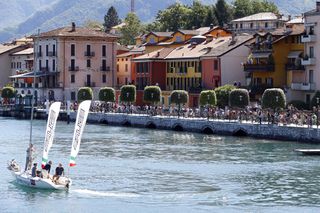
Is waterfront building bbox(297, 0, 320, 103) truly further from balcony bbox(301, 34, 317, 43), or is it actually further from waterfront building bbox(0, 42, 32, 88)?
waterfront building bbox(0, 42, 32, 88)

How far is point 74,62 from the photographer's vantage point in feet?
524

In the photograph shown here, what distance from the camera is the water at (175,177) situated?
53.6 meters

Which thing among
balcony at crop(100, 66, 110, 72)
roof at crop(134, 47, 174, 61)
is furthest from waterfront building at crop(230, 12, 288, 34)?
roof at crop(134, 47, 174, 61)

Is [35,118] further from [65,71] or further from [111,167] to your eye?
[111,167]

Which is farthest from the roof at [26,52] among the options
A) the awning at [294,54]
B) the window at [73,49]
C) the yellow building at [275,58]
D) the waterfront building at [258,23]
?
the awning at [294,54]

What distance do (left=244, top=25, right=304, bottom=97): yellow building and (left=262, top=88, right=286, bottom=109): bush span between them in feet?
59.3

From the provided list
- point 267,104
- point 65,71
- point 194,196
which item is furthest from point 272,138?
point 65,71

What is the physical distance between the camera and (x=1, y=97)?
166 m

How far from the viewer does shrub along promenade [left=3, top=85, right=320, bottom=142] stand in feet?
301

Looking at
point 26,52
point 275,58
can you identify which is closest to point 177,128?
point 275,58

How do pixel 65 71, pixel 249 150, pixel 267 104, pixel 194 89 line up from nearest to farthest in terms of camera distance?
pixel 249 150 < pixel 267 104 < pixel 194 89 < pixel 65 71

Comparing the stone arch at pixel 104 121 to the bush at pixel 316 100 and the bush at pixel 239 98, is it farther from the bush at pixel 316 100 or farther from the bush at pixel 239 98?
the bush at pixel 316 100

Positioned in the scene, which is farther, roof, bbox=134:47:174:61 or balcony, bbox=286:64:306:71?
roof, bbox=134:47:174:61

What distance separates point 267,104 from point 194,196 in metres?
44.4
